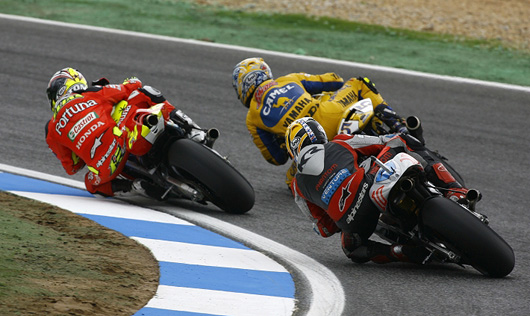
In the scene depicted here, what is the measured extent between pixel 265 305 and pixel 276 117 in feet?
11.0

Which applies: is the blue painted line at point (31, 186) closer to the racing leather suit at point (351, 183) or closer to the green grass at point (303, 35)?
the racing leather suit at point (351, 183)

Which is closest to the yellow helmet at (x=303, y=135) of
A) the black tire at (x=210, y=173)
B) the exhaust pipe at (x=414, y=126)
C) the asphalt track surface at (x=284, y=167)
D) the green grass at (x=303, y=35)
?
the asphalt track surface at (x=284, y=167)

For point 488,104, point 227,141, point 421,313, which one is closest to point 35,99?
point 227,141

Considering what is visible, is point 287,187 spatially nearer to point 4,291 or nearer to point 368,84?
point 368,84

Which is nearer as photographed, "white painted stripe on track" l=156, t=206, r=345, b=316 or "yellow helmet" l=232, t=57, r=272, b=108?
"white painted stripe on track" l=156, t=206, r=345, b=316

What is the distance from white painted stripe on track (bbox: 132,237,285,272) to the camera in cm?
598

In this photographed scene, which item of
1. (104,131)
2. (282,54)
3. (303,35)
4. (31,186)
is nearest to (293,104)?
(104,131)

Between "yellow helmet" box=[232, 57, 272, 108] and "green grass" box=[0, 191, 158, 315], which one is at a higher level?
"yellow helmet" box=[232, 57, 272, 108]

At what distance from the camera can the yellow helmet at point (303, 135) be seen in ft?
20.3

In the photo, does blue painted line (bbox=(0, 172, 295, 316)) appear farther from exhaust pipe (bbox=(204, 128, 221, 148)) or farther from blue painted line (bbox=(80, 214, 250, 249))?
exhaust pipe (bbox=(204, 128, 221, 148))

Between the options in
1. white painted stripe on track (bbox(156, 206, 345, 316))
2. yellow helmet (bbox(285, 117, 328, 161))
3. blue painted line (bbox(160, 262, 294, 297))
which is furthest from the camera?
yellow helmet (bbox(285, 117, 328, 161))

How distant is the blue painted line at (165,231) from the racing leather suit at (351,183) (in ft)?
2.26

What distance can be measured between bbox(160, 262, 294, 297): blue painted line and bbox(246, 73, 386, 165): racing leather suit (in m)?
2.54

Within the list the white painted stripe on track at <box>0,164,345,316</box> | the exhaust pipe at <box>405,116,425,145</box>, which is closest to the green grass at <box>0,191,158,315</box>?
the white painted stripe on track at <box>0,164,345,316</box>
